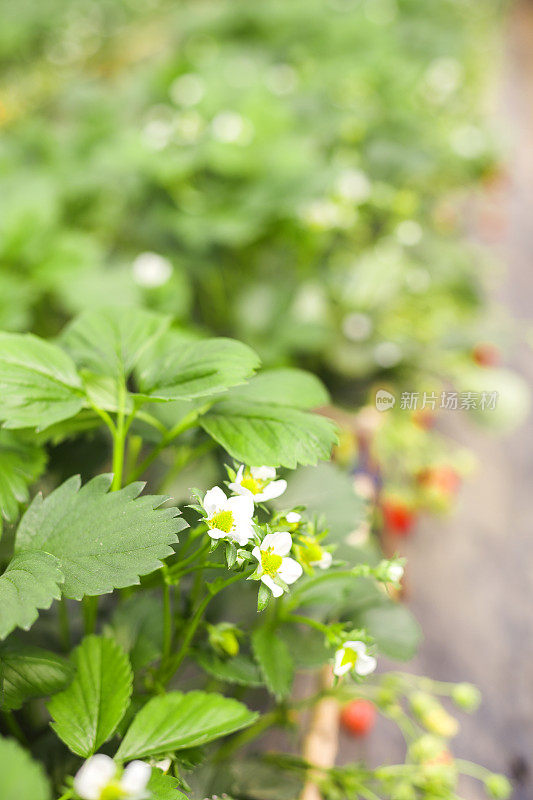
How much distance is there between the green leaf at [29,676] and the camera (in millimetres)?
421

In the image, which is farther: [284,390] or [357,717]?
[357,717]

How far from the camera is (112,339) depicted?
533 millimetres

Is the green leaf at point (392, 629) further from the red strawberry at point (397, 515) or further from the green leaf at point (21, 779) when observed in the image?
the red strawberry at point (397, 515)

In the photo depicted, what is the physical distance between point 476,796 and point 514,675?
0.21 metres

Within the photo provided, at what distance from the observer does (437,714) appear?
69 centimetres

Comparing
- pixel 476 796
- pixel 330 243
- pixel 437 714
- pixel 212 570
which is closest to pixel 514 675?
pixel 476 796

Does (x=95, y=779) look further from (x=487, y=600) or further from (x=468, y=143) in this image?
(x=468, y=143)

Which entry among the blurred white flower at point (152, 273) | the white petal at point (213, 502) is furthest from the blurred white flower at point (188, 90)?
the white petal at point (213, 502)

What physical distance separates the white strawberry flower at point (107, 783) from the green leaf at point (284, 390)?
28 cm

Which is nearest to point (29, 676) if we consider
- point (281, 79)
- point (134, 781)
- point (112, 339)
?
point (134, 781)

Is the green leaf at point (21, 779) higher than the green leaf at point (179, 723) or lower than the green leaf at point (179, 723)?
higher

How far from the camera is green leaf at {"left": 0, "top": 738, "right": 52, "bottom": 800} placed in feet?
1.02

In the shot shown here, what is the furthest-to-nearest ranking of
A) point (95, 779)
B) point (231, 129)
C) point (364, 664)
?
point (231, 129), point (364, 664), point (95, 779)

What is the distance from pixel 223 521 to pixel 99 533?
0.09 meters
